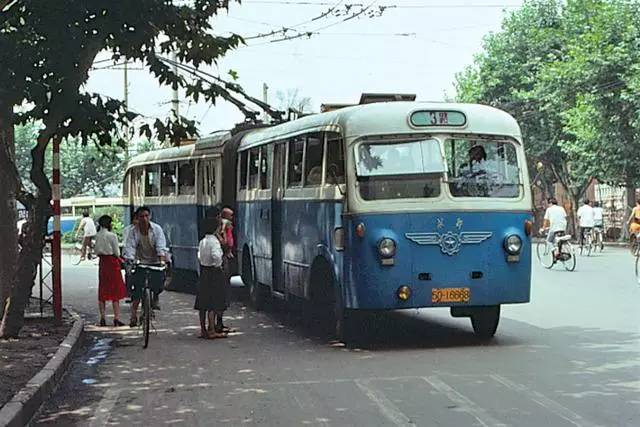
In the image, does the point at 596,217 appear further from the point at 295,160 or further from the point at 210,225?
the point at 210,225

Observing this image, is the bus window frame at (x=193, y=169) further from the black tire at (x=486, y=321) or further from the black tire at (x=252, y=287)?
the black tire at (x=486, y=321)

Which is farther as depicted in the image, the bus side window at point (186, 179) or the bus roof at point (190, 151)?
the bus side window at point (186, 179)

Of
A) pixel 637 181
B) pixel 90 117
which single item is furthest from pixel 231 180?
pixel 637 181

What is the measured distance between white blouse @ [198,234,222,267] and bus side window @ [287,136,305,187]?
146 cm

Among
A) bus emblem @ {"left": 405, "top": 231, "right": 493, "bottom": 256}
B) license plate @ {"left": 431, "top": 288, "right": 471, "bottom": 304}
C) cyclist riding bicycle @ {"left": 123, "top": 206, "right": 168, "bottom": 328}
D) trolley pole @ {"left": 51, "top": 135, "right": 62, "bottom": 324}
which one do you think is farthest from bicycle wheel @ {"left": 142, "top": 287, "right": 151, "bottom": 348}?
license plate @ {"left": 431, "top": 288, "right": 471, "bottom": 304}

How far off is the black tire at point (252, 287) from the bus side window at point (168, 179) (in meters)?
4.69

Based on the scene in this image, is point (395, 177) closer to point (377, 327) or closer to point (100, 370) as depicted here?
point (377, 327)

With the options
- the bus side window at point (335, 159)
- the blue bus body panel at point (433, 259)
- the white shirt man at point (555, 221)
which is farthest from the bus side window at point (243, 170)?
the white shirt man at point (555, 221)

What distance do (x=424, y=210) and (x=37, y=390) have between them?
489 centimetres

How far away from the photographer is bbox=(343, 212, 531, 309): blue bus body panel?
11.1 metres

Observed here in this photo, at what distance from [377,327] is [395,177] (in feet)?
10.3

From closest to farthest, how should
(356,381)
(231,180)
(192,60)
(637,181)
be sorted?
1. (356,381)
2. (192,60)
3. (231,180)
4. (637,181)

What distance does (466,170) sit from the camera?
11.6 meters

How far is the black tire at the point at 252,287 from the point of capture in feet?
54.1
